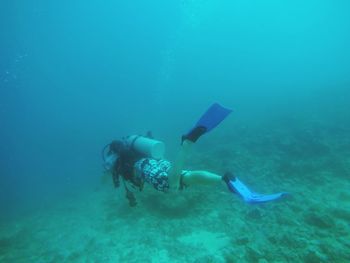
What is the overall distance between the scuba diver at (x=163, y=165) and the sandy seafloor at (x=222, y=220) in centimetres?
290

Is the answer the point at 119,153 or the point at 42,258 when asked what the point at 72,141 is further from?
the point at 119,153

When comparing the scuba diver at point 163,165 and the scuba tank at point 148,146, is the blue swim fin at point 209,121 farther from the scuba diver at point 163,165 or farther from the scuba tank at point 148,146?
the scuba tank at point 148,146

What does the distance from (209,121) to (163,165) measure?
110 cm

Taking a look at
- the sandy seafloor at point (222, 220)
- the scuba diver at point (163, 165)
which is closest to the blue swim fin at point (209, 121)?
the scuba diver at point (163, 165)

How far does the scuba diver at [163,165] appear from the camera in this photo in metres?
4.09

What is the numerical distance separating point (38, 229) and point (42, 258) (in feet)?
7.90

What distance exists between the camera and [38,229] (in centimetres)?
1019

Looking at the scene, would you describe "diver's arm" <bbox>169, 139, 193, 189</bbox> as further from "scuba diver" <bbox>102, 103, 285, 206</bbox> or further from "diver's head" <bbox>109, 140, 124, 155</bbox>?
"diver's head" <bbox>109, 140, 124, 155</bbox>

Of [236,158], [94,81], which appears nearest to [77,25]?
[94,81]

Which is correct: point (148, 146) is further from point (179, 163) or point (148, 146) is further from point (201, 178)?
point (201, 178)

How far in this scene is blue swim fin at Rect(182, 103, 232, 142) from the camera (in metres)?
4.10

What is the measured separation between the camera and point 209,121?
163 inches

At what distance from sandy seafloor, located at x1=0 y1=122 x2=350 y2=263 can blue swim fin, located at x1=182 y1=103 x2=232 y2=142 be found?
356 centimetres

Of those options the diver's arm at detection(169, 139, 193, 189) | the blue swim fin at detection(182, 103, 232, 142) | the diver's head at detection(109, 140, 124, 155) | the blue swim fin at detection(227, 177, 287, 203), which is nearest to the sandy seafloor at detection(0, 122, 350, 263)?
the blue swim fin at detection(227, 177, 287, 203)
